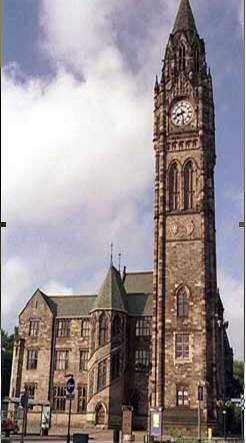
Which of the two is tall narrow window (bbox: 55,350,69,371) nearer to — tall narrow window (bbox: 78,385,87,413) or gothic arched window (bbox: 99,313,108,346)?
tall narrow window (bbox: 78,385,87,413)

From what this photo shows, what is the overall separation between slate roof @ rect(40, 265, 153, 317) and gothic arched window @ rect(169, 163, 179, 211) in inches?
232

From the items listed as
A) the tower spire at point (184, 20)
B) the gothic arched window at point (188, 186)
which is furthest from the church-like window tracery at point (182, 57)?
the gothic arched window at point (188, 186)

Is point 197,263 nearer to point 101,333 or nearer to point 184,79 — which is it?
point 101,333

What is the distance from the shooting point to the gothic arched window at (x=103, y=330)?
3212 cm

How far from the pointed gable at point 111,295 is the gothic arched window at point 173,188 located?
228 inches

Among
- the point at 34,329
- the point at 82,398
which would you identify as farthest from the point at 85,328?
the point at 82,398

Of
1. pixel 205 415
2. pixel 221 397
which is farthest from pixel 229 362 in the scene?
pixel 205 415

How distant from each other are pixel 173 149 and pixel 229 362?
1327 cm

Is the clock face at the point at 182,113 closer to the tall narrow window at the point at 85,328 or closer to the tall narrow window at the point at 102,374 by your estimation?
the tall narrow window at the point at 85,328

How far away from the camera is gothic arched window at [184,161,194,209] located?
31.3 m

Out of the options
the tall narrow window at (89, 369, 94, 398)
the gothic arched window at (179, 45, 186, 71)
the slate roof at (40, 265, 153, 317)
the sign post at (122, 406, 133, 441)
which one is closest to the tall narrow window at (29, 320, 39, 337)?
the slate roof at (40, 265, 153, 317)

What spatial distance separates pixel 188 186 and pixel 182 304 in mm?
6031

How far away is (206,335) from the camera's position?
2894cm

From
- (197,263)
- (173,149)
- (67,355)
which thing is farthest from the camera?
(67,355)
